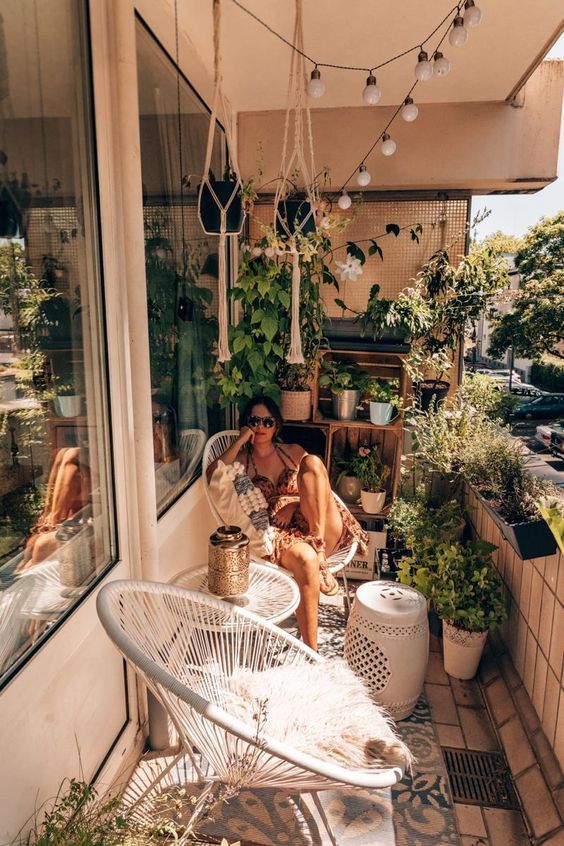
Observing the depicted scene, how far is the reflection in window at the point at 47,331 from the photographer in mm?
1257

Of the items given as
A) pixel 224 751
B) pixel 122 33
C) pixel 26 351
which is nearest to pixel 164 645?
pixel 224 751

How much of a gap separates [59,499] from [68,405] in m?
0.24

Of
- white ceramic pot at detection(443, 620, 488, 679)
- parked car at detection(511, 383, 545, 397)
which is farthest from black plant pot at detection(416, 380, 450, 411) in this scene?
parked car at detection(511, 383, 545, 397)

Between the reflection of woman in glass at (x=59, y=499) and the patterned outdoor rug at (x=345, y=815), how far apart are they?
2.63 feet

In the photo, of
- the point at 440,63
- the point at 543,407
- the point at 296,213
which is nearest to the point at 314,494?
the point at 296,213

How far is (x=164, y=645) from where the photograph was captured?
1778 millimetres

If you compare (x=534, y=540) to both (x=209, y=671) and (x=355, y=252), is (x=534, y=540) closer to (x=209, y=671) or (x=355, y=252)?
(x=209, y=671)

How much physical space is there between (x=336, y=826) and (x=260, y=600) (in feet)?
2.41

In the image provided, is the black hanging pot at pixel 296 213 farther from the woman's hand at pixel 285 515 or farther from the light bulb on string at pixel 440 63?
the woman's hand at pixel 285 515

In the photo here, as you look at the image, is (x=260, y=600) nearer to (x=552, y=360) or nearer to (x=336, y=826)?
(x=336, y=826)

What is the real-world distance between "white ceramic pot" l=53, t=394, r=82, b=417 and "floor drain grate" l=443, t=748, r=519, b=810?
1682 millimetres

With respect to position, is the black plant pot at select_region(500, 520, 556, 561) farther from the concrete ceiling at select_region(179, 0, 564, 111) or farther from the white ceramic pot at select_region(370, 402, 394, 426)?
the concrete ceiling at select_region(179, 0, 564, 111)

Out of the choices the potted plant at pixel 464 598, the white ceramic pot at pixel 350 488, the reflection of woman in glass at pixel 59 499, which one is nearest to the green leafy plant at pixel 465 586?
the potted plant at pixel 464 598

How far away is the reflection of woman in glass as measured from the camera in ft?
4.61
